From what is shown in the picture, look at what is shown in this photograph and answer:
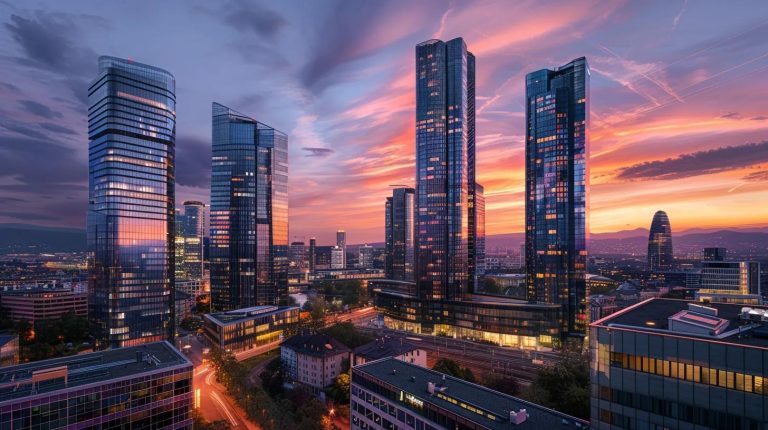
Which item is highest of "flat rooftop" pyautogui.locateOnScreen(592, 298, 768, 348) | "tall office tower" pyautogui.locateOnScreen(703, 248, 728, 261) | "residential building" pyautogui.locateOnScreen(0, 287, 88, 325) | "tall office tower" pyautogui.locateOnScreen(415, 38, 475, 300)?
"tall office tower" pyautogui.locateOnScreen(415, 38, 475, 300)

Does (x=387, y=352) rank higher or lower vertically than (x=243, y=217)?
lower

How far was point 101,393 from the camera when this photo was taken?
5197 centimetres

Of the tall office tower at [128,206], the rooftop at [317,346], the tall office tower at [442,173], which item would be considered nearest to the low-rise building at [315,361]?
the rooftop at [317,346]

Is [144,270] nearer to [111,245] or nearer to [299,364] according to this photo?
[111,245]

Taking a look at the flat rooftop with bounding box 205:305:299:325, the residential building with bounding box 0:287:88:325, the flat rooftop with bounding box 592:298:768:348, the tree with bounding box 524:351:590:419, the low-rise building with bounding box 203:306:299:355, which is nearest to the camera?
the flat rooftop with bounding box 592:298:768:348

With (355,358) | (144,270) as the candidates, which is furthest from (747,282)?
(144,270)

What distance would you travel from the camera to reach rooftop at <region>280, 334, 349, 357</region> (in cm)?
9638

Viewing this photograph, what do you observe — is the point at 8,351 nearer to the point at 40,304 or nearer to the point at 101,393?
the point at 101,393

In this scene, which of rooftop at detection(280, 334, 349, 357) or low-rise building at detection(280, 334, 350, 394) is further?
rooftop at detection(280, 334, 349, 357)

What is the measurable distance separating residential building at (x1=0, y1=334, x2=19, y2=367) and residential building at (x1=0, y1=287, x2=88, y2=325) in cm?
6893

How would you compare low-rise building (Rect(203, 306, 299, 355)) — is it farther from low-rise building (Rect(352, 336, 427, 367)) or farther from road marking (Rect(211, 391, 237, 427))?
low-rise building (Rect(352, 336, 427, 367))

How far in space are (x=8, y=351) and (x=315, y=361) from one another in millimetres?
82526

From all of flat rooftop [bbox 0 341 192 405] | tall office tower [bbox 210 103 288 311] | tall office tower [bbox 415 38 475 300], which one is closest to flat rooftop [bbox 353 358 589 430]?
flat rooftop [bbox 0 341 192 405]

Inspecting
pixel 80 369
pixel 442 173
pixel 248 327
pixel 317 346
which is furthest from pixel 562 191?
pixel 80 369
